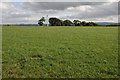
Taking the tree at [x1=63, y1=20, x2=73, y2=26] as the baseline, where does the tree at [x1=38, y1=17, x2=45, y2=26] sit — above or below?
above

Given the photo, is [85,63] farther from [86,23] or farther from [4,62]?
[86,23]

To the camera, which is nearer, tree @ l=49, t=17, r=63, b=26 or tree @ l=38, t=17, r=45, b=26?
tree @ l=49, t=17, r=63, b=26

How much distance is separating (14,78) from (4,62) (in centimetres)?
323

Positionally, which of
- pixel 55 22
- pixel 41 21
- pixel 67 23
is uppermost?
pixel 41 21

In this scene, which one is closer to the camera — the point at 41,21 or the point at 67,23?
the point at 67,23

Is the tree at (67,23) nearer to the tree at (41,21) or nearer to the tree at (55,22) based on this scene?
the tree at (55,22)

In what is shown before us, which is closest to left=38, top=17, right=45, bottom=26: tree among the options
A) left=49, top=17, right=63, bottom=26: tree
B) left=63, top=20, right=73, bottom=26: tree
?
left=49, top=17, right=63, bottom=26: tree

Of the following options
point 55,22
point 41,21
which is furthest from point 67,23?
point 41,21

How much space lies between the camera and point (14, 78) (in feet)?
29.7

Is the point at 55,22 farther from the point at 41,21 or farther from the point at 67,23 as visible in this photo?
the point at 41,21

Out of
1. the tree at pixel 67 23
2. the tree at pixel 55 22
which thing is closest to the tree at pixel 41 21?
the tree at pixel 55 22

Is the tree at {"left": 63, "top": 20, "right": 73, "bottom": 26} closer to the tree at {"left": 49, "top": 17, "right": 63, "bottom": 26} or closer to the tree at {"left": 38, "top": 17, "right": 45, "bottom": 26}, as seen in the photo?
the tree at {"left": 49, "top": 17, "right": 63, "bottom": 26}

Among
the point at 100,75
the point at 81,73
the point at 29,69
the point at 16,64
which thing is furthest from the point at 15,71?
the point at 100,75

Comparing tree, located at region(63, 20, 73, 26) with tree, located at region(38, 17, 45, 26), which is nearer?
tree, located at region(63, 20, 73, 26)
